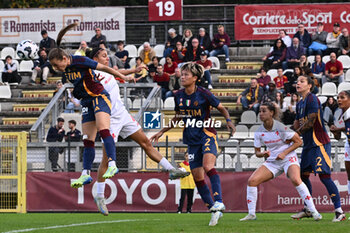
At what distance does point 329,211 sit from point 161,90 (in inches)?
259

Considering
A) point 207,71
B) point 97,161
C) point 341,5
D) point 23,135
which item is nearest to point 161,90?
point 207,71

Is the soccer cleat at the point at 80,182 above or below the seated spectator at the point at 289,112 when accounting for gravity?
below

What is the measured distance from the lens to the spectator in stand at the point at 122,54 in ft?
77.2

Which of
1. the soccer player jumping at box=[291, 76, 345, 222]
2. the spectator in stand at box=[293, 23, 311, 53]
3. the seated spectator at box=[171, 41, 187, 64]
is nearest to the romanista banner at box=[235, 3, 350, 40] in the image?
the spectator in stand at box=[293, 23, 311, 53]

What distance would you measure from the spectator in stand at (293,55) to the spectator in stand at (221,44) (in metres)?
2.43

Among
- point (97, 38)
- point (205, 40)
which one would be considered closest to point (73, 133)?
point (97, 38)

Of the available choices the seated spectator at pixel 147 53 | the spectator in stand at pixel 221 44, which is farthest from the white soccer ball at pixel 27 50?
the spectator in stand at pixel 221 44

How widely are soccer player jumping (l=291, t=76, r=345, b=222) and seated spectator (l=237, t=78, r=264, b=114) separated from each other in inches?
360

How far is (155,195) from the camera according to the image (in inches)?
693

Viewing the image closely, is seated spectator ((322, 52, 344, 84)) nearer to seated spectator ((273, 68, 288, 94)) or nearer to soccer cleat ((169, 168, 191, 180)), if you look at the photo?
seated spectator ((273, 68, 288, 94))

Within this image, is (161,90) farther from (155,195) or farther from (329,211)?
(329,211)

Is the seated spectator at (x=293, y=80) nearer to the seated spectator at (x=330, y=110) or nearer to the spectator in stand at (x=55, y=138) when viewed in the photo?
the seated spectator at (x=330, y=110)

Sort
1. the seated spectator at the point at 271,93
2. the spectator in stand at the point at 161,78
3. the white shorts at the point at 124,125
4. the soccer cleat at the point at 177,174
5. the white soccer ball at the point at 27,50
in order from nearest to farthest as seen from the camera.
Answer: the soccer cleat at the point at 177,174 → the white shorts at the point at 124,125 → the white soccer ball at the point at 27,50 → the seated spectator at the point at 271,93 → the spectator in stand at the point at 161,78

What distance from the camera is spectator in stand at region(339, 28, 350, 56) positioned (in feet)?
74.9
